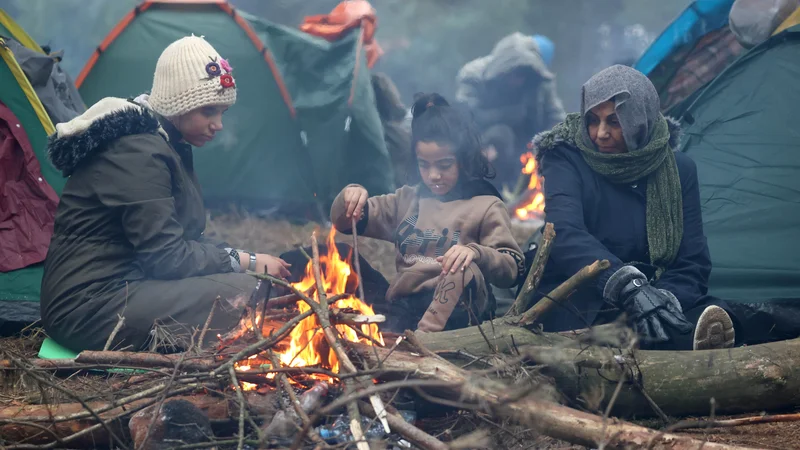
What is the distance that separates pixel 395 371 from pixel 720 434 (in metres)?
1.41

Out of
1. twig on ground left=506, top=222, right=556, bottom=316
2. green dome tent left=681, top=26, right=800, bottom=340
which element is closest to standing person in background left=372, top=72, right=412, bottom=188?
green dome tent left=681, top=26, right=800, bottom=340

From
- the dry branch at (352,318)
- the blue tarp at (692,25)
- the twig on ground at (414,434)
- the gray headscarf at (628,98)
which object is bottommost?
the twig on ground at (414,434)

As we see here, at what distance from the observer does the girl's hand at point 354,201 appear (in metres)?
4.21

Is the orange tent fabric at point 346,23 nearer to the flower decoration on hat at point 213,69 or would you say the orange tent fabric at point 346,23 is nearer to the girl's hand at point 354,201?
the girl's hand at point 354,201

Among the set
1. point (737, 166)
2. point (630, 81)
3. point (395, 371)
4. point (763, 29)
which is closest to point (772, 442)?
point (395, 371)

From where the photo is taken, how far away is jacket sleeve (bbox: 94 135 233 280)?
3533 millimetres

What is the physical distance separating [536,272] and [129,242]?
208 cm

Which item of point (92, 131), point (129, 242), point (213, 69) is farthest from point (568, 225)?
point (92, 131)

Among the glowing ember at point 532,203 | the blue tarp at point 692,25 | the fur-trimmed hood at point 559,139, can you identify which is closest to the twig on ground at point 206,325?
the fur-trimmed hood at point 559,139

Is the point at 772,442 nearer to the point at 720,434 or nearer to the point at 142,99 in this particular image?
the point at 720,434

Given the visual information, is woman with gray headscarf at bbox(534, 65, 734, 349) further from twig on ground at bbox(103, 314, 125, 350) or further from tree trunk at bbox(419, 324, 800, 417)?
twig on ground at bbox(103, 314, 125, 350)

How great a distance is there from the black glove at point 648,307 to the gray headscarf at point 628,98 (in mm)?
846

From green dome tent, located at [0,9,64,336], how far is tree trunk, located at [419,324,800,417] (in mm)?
3250

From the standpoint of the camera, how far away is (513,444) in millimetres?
2908
